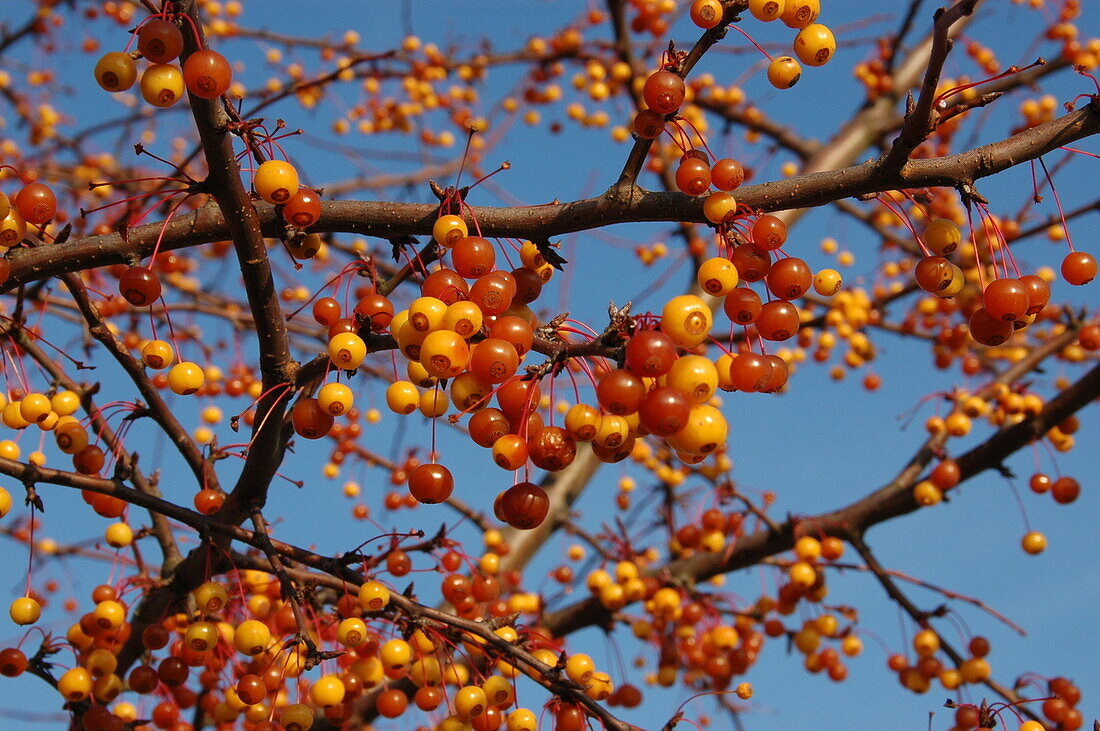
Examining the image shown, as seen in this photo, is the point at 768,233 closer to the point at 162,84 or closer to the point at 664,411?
the point at 664,411

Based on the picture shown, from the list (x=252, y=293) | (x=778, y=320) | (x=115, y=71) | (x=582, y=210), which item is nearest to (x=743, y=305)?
(x=778, y=320)

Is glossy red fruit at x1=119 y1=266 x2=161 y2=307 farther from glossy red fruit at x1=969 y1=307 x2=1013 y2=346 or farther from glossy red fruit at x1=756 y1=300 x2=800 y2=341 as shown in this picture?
glossy red fruit at x1=969 y1=307 x2=1013 y2=346

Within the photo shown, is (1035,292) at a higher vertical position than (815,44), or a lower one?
lower

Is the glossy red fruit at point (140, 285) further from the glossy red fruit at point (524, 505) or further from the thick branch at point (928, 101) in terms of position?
the thick branch at point (928, 101)

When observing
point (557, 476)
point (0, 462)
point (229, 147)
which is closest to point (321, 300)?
point (229, 147)

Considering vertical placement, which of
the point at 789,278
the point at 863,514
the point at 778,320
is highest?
the point at 863,514

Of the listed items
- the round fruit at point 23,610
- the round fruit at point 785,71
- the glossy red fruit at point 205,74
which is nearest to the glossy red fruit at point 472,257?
the glossy red fruit at point 205,74

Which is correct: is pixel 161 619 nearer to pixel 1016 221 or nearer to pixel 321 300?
pixel 321 300

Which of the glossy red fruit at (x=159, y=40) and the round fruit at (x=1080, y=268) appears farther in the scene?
the round fruit at (x=1080, y=268)

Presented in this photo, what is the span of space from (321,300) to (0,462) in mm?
897

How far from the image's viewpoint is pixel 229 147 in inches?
77.0

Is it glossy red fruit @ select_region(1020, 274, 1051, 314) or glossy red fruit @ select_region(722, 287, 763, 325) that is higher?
glossy red fruit @ select_region(1020, 274, 1051, 314)

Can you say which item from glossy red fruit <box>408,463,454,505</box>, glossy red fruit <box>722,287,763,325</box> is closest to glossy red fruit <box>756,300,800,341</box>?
glossy red fruit <box>722,287,763,325</box>

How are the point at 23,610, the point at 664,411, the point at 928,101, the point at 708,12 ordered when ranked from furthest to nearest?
the point at 23,610 → the point at 708,12 → the point at 928,101 → the point at 664,411
